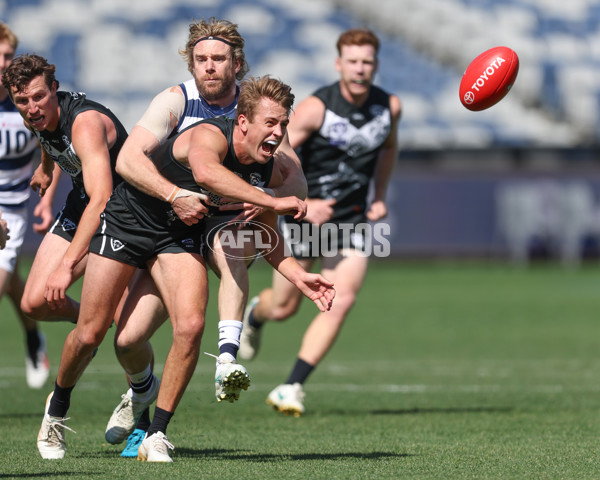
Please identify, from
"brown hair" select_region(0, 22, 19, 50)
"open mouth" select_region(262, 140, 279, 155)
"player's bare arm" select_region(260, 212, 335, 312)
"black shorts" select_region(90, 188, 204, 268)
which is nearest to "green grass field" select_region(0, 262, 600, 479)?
"player's bare arm" select_region(260, 212, 335, 312)

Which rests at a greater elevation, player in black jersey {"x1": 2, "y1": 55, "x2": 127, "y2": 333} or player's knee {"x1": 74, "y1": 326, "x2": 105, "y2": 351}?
player in black jersey {"x1": 2, "y1": 55, "x2": 127, "y2": 333}

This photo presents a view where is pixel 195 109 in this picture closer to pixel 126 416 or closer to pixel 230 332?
pixel 230 332

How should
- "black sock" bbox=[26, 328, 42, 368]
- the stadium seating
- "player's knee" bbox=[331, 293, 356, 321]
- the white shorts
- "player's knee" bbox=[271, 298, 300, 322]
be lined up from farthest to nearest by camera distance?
1. the stadium seating
2. "black sock" bbox=[26, 328, 42, 368]
3. "player's knee" bbox=[271, 298, 300, 322]
4. "player's knee" bbox=[331, 293, 356, 321]
5. the white shorts

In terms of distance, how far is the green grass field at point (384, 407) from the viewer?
4820mm

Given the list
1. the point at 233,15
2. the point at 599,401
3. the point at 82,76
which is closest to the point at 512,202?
the point at 233,15

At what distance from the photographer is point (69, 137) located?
5.33 metres

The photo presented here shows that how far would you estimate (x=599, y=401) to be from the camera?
287 inches

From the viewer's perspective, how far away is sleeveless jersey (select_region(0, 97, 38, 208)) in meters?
7.05

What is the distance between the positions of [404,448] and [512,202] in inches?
748

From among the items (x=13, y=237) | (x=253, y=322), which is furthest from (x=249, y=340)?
(x=13, y=237)

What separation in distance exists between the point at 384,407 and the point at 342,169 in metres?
1.78

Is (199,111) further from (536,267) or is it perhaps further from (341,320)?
(536,267)

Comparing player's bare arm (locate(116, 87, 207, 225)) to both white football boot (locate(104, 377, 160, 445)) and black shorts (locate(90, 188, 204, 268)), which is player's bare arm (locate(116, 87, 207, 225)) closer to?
black shorts (locate(90, 188, 204, 268))

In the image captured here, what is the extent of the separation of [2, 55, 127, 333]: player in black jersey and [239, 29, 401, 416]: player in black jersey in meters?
2.03
